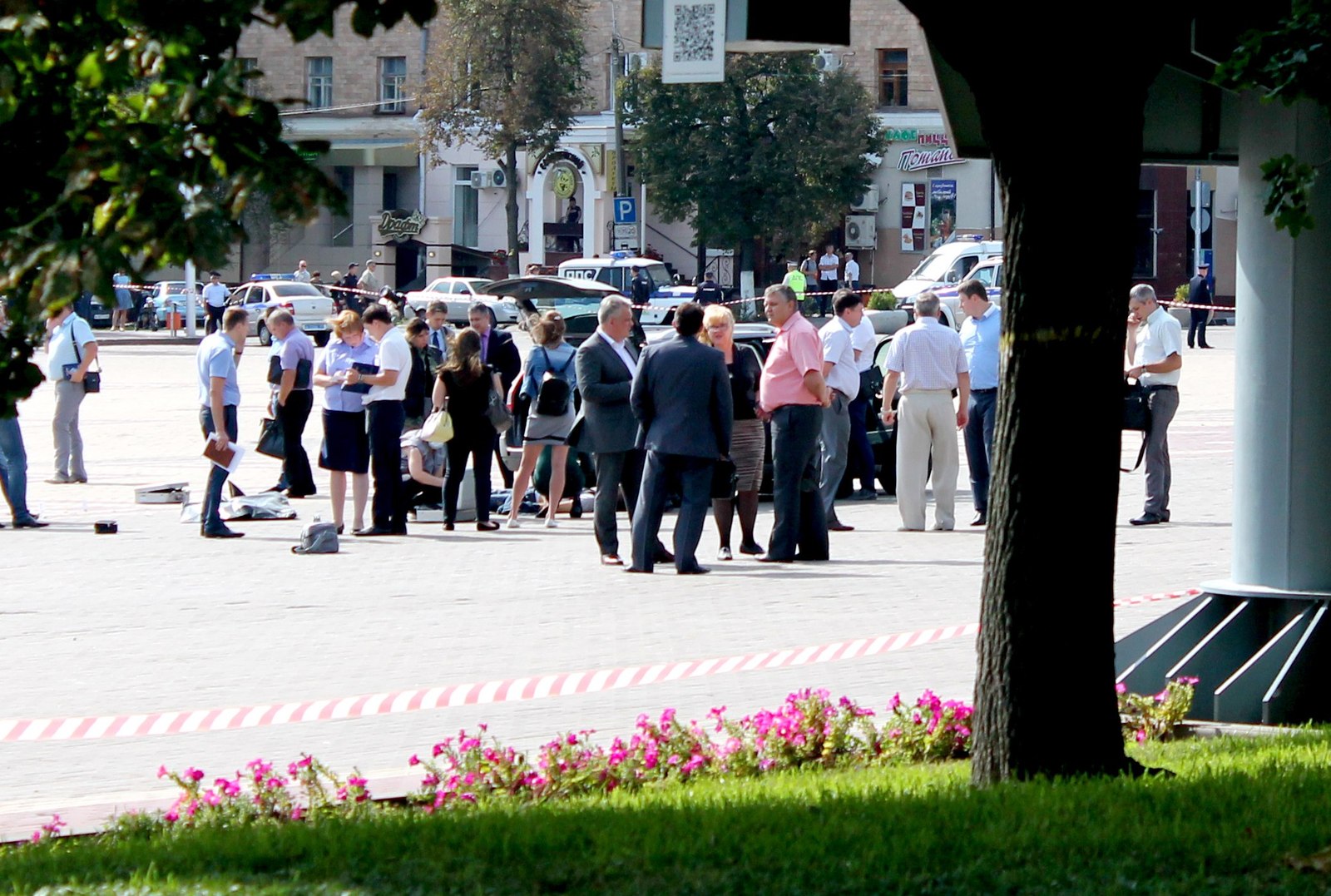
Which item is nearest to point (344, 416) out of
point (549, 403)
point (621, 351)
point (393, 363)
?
point (393, 363)

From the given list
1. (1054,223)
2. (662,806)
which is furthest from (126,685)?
(1054,223)

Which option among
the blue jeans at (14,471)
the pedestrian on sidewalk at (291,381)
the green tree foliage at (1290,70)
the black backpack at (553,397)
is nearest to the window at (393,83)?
the pedestrian on sidewalk at (291,381)

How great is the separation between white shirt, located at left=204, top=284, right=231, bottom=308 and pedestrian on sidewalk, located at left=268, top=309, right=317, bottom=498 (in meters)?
31.5

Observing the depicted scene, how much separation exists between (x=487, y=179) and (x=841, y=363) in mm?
52079

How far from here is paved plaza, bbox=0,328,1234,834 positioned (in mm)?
7969

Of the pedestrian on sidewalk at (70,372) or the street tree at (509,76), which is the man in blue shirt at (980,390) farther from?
the street tree at (509,76)

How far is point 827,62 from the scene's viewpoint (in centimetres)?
5847

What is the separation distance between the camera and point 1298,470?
320 inches

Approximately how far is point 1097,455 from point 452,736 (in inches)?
122

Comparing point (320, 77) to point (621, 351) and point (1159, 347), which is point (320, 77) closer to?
point (1159, 347)

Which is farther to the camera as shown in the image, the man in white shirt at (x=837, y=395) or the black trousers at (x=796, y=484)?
the man in white shirt at (x=837, y=395)

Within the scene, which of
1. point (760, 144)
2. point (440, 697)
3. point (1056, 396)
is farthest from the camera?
point (760, 144)

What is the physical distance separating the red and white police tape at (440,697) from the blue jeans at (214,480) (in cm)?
593

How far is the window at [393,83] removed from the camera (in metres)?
68.2
